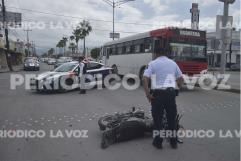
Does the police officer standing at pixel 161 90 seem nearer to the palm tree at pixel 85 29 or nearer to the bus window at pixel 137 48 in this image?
the bus window at pixel 137 48

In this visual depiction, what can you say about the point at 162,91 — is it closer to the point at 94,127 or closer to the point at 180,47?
the point at 94,127

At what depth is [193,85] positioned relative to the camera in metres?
18.8

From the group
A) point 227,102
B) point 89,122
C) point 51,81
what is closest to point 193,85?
point 227,102

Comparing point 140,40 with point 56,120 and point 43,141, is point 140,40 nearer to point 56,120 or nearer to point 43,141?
point 56,120

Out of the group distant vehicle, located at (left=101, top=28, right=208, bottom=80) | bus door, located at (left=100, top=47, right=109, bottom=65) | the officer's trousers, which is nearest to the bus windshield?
distant vehicle, located at (left=101, top=28, right=208, bottom=80)

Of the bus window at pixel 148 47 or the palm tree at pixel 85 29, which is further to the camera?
the palm tree at pixel 85 29

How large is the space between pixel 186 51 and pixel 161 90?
11423 millimetres

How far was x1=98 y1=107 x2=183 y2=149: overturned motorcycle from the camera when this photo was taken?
628 centimetres

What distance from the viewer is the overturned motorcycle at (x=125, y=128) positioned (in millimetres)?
6277

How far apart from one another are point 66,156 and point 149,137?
6.35 feet

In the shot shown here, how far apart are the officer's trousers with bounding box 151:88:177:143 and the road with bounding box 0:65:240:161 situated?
15.9 inches

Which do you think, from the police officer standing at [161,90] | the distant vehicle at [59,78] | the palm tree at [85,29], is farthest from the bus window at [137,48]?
the palm tree at [85,29]

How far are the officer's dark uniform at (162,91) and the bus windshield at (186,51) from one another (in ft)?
35.4

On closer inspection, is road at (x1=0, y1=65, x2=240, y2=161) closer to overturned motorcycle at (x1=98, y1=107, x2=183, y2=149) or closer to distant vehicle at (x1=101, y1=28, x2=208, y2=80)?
overturned motorcycle at (x1=98, y1=107, x2=183, y2=149)
